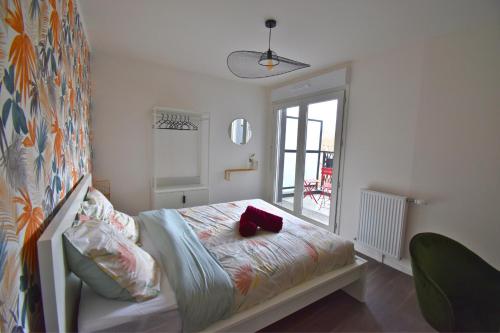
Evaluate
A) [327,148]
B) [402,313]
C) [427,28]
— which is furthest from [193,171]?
[427,28]

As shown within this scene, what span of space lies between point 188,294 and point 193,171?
2491mm

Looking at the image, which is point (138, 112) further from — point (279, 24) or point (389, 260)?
point (389, 260)

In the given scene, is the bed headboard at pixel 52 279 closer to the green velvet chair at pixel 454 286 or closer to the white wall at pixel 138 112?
the green velvet chair at pixel 454 286

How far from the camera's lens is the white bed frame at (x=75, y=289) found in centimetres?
77

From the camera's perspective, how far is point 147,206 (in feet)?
10.6

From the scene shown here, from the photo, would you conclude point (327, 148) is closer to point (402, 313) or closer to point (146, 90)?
point (402, 313)

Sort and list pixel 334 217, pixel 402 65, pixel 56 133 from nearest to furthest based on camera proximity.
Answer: pixel 56 133, pixel 402 65, pixel 334 217

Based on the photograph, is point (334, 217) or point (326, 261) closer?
point (326, 261)

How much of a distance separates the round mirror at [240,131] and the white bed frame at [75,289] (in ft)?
8.44

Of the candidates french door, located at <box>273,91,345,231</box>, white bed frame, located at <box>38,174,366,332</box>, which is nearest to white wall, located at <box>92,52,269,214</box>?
french door, located at <box>273,91,345,231</box>

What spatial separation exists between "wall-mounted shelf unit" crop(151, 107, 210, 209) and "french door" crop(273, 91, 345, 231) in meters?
1.38

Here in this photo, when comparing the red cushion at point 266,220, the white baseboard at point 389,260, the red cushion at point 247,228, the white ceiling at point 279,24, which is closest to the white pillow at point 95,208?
the red cushion at point 247,228

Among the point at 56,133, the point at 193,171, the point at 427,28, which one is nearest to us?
the point at 56,133

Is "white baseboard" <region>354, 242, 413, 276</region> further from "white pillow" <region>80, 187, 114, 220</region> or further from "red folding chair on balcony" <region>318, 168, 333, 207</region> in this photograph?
"white pillow" <region>80, 187, 114, 220</region>
